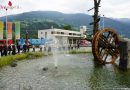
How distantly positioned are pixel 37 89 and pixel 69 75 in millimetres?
7103

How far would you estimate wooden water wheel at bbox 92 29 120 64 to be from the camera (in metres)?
36.9

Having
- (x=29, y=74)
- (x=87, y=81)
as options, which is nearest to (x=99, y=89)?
(x=87, y=81)

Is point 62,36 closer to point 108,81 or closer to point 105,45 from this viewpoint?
point 105,45

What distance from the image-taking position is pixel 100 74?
28.6m

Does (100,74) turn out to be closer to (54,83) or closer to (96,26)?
(54,83)

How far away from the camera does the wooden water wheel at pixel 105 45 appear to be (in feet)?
121

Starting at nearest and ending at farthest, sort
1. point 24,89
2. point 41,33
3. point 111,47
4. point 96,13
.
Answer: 1. point 24,89
2. point 111,47
3. point 96,13
4. point 41,33

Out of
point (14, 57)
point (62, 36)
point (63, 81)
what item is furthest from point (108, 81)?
point (62, 36)

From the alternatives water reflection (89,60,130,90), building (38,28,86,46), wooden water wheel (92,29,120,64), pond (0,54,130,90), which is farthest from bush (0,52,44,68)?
building (38,28,86,46)

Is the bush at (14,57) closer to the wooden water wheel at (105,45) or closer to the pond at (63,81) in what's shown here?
the pond at (63,81)

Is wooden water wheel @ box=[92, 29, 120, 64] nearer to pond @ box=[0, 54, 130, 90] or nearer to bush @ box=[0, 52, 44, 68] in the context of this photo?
pond @ box=[0, 54, 130, 90]

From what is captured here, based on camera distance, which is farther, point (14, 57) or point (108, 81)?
point (14, 57)

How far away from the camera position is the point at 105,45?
129ft

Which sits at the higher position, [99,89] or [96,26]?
[96,26]
